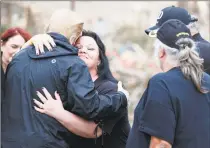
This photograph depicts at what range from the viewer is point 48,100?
3.53 metres

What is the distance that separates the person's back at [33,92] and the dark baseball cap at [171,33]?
53 cm

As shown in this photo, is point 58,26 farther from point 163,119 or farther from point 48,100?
point 163,119

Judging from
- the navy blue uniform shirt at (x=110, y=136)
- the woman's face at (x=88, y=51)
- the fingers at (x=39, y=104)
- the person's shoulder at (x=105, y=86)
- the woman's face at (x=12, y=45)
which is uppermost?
the woman's face at (x=88, y=51)

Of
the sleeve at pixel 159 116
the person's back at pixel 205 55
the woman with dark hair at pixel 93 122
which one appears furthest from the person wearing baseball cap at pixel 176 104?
the person's back at pixel 205 55

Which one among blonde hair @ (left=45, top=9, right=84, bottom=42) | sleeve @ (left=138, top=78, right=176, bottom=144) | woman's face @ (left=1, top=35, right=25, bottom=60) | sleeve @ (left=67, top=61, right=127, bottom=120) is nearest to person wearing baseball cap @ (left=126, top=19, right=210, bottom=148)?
sleeve @ (left=138, top=78, right=176, bottom=144)

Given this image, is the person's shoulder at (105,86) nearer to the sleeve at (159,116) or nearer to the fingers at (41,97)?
Result: the fingers at (41,97)

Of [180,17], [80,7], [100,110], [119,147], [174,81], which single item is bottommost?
[80,7]

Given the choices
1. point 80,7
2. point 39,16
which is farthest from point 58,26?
point 80,7

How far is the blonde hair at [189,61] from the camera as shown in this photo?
10.7ft

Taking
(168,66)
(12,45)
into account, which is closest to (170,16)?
(168,66)

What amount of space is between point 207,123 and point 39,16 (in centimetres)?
1204

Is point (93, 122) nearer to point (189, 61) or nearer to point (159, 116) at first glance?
point (159, 116)

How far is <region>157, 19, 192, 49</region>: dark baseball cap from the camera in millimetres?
3361

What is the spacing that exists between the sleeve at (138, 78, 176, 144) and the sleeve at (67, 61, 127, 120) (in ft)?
1.09
